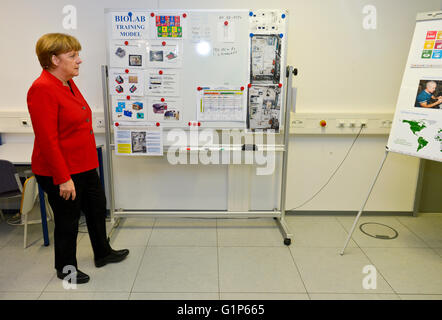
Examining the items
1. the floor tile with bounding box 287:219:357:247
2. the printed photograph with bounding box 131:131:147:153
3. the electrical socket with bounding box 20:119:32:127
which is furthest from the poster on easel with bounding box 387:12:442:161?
the electrical socket with bounding box 20:119:32:127

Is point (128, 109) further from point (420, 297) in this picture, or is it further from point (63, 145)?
point (420, 297)

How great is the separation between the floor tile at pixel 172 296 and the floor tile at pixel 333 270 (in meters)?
0.65

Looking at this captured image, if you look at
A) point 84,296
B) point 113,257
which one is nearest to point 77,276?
point 84,296

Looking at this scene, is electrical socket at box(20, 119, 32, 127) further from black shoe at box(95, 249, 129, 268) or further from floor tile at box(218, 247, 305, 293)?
floor tile at box(218, 247, 305, 293)

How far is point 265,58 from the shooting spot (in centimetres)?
264

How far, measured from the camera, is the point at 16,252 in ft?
8.59

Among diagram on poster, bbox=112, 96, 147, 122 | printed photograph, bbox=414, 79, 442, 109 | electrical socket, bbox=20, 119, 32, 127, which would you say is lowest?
electrical socket, bbox=20, 119, 32, 127

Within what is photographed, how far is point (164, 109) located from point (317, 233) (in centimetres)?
169

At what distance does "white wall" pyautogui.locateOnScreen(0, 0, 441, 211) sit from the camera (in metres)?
2.86

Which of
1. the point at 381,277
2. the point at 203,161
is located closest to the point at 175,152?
the point at 203,161

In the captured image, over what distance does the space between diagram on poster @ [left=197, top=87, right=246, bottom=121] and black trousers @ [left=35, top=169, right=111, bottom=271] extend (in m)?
0.98

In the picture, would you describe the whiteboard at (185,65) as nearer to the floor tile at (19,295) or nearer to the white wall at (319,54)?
the white wall at (319,54)
